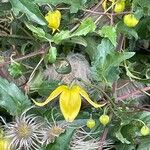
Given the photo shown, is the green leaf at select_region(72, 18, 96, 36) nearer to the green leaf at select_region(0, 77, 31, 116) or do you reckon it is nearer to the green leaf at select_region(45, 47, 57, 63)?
the green leaf at select_region(45, 47, 57, 63)

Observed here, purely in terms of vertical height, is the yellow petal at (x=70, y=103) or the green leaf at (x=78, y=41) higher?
the green leaf at (x=78, y=41)

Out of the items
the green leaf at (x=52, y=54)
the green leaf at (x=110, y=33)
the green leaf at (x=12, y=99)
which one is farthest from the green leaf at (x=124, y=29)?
the green leaf at (x=12, y=99)

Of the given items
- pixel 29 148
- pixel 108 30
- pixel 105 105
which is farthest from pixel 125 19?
pixel 29 148

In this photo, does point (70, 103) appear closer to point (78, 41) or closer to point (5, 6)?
point (78, 41)

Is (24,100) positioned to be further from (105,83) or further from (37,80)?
(105,83)

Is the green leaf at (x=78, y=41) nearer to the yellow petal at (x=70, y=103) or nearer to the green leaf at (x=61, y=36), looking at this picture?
the green leaf at (x=61, y=36)
